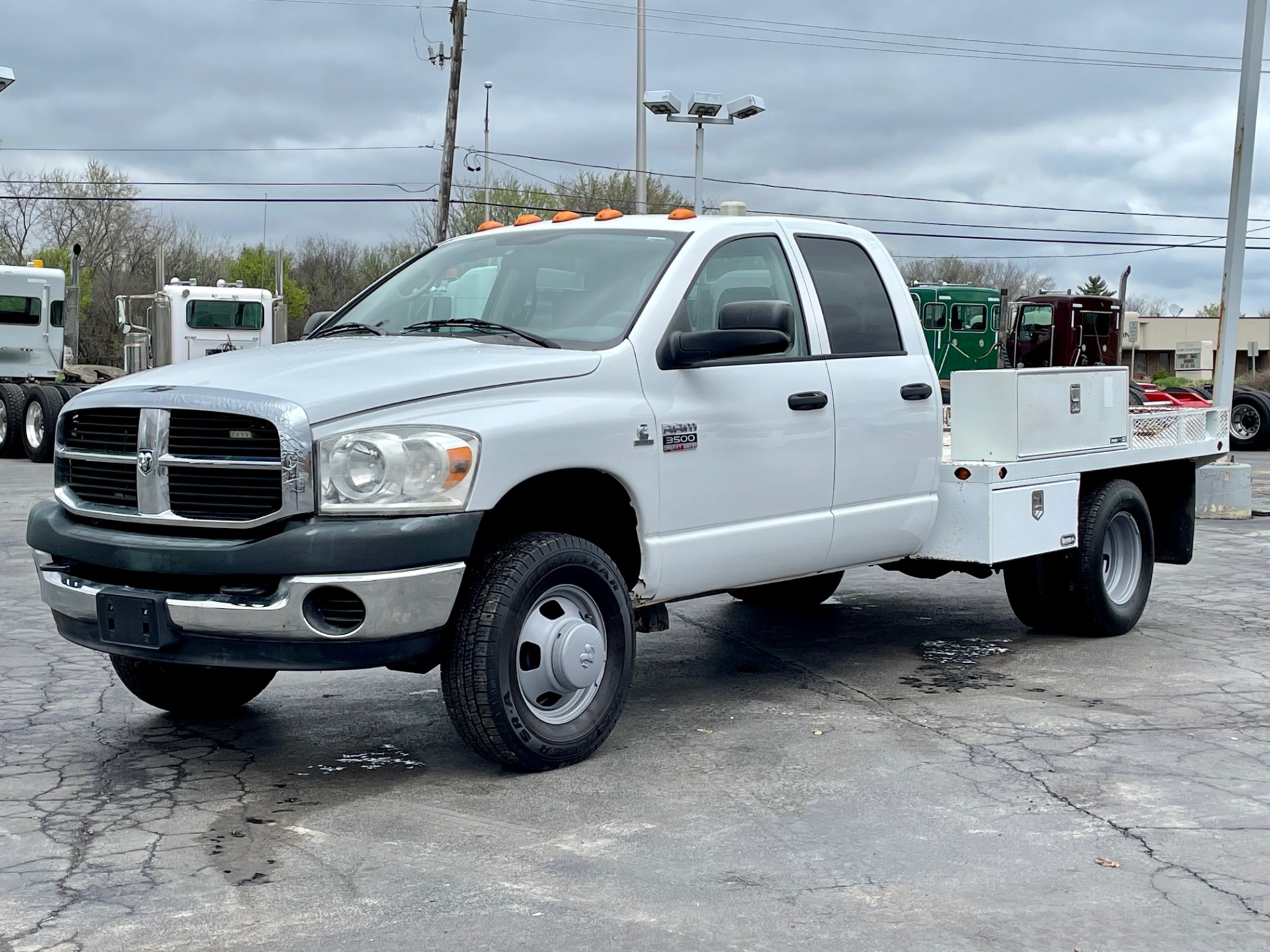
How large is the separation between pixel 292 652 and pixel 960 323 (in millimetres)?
27360

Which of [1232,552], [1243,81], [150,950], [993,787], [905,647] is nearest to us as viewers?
[150,950]

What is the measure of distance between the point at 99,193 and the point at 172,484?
196 ft

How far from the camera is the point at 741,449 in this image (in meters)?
5.89

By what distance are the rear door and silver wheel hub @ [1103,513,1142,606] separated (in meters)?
1.71

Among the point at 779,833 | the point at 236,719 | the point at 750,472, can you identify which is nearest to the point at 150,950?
the point at 779,833

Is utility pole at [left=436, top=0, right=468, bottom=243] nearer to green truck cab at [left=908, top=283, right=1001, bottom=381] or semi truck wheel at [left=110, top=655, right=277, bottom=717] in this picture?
green truck cab at [left=908, top=283, right=1001, bottom=381]

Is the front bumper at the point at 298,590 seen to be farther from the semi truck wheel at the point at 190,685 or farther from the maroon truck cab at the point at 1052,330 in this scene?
the maroon truck cab at the point at 1052,330

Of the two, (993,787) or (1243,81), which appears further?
(1243,81)

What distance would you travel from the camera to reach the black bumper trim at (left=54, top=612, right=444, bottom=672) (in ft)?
15.7

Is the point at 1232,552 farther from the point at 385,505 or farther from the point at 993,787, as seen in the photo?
the point at 385,505

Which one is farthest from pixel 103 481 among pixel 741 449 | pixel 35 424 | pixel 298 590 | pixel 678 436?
pixel 35 424

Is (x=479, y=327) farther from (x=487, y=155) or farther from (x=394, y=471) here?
(x=487, y=155)

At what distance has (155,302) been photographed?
23.8 m

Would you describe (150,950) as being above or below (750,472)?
below
